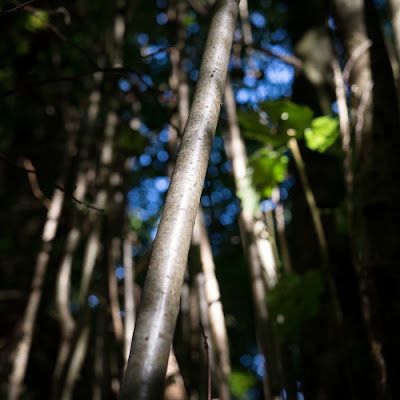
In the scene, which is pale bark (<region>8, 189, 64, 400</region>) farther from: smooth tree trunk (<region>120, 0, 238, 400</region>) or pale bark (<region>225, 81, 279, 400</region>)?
smooth tree trunk (<region>120, 0, 238, 400</region>)

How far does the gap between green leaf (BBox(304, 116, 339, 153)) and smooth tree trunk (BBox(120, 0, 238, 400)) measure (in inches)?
29.0

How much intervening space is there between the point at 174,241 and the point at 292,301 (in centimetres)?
98

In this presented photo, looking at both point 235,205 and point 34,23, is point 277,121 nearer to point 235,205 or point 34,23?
point 235,205

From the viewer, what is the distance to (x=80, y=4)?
312 centimetres

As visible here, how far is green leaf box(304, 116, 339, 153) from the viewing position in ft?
4.87

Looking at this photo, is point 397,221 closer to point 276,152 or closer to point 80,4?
point 276,152

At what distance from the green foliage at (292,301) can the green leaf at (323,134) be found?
495 millimetres

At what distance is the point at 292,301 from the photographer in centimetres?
148

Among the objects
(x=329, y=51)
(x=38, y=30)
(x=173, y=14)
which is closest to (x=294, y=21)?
(x=329, y=51)

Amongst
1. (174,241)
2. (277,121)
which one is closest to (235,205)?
(277,121)

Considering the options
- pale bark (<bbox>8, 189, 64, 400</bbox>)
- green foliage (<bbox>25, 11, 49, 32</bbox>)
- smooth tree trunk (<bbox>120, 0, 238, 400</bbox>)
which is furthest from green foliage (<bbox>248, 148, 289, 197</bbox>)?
green foliage (<bbox>25, 11, 49, 32</bbox>)

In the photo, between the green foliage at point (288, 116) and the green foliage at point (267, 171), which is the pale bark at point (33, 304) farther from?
the green foliage at point (288, 116)

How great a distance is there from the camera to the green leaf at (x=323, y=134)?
1484 millimetres

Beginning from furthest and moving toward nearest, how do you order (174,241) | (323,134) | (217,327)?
(323,134) < (217,327) < (174,241)
